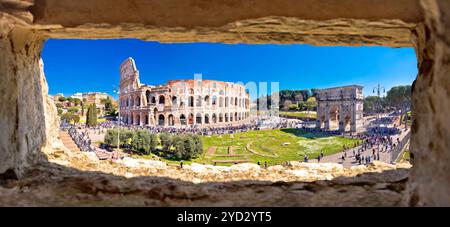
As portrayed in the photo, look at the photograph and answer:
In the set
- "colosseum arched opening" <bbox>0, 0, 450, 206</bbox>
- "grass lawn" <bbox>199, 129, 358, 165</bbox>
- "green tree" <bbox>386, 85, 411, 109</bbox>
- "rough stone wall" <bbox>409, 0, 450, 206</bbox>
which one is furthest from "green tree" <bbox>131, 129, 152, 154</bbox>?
"green tree" <bbox>386, 85, 411, 109</bbox>

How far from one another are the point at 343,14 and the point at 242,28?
1.06 meters

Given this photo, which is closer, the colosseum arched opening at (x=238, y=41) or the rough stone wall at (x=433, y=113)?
the rough stone wall at (x=433, y=113)

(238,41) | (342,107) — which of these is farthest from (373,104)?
(238,41)

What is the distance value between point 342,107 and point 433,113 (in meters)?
43.4

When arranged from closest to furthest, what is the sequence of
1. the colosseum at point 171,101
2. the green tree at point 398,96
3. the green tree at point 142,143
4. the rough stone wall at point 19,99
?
the rough stone wall at point 19,99
the green tree at point 142,143
the green tree at point 398,96
the colosseum at point 171,101

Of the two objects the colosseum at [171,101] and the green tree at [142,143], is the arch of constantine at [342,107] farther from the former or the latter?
the green tree at [142,143]

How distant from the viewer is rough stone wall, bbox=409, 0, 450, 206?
75.8 inches

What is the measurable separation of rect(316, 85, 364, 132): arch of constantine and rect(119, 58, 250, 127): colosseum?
19461 millimetres

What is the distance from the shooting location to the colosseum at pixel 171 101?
44469 mm

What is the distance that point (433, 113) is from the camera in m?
2.14

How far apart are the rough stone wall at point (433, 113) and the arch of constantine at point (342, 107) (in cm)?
4099

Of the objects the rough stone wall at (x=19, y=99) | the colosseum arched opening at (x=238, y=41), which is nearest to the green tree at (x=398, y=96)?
the colosseum arched opening at (x=238, y=41)

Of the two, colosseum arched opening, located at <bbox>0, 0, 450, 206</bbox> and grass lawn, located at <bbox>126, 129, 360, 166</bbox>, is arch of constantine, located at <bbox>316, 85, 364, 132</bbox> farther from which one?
colosseum arched opening, located at <bbox>0, 0, 450, 206</bbox>
